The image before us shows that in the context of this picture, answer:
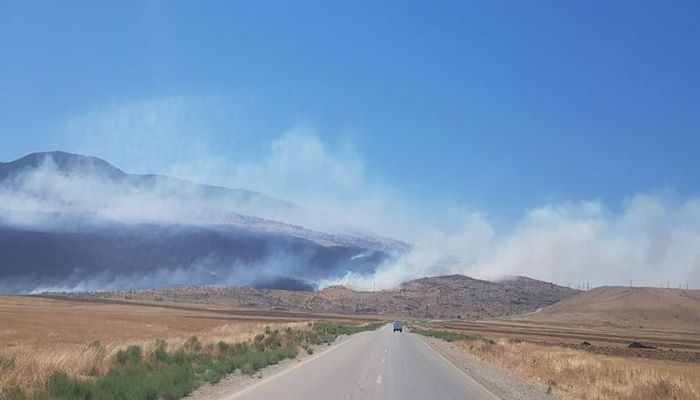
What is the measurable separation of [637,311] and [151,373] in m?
174

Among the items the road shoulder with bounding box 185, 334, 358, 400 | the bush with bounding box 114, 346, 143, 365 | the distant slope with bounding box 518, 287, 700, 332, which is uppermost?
the distant slope with bounding box 518, 287, 700, 332

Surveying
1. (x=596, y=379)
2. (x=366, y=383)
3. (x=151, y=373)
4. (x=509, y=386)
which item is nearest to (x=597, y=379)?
(x=596, y=379)

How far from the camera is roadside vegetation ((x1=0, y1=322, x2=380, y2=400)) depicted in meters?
15.4

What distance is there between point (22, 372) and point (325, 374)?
413 inches

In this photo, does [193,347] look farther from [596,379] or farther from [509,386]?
[596,379]

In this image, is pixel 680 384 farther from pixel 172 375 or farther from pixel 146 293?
pixel 146 293

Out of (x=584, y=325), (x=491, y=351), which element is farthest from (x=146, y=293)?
(x=491, y=351)

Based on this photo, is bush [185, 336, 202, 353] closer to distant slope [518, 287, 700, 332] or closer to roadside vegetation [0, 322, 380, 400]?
roadside vegetation [0, 322, 380, 400]

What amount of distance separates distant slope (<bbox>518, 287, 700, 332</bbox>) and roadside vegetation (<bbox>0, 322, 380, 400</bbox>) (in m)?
148

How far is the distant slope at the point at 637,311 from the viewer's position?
544ft

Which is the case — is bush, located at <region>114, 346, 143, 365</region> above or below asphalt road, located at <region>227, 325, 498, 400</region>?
above

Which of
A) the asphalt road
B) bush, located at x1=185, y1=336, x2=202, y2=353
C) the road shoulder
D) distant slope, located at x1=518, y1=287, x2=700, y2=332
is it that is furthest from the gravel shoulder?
distant slope, located at x1=518, y1=287, x2=700, y2=332

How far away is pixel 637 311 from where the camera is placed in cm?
17588

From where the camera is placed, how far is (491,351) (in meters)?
46.9
